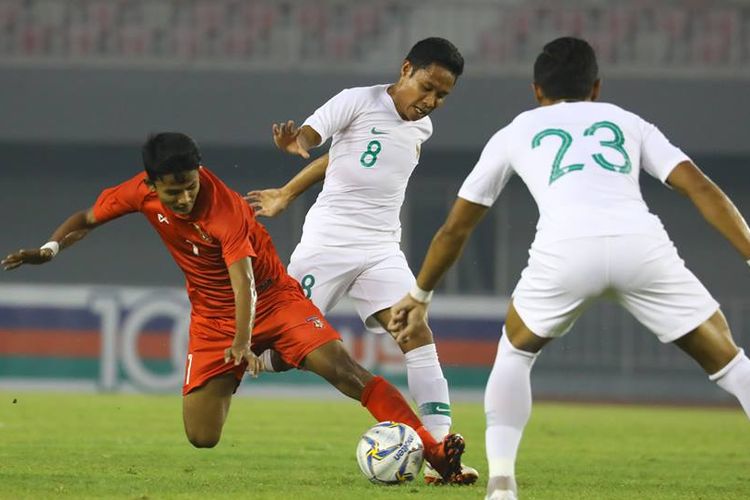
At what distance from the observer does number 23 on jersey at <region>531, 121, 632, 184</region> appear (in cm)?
533

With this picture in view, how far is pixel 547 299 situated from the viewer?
5.29 metres

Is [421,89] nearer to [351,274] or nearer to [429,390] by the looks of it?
[351,274]

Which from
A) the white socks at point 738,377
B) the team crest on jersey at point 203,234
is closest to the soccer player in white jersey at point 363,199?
the team crest on jersey at point 203,234

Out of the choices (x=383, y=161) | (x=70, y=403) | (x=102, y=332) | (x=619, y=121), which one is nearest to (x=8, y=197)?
(x=102, y=332)

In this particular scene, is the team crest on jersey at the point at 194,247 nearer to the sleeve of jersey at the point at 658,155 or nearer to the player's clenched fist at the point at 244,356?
the player's clenched fist at the point at 244,356

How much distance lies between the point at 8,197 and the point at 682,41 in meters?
10.7

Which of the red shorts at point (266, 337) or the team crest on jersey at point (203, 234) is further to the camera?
the red shorts at point (266, 337)

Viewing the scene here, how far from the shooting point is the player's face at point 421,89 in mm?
7500

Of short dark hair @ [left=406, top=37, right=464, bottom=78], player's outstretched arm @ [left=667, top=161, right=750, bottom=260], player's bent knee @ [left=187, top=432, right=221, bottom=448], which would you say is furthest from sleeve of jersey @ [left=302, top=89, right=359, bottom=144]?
player's outstretched arm @ [left=667, top=161, right=750, bottom=260]

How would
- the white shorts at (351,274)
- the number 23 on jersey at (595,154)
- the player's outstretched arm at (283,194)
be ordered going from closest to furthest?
the number 23 on jersey at (595,154) < the player's outstretched arm at (283,194) < the white shorts at (351,274)

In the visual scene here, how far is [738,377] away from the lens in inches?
209

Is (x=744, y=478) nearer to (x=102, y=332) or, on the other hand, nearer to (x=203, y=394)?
(x=203, y=394)

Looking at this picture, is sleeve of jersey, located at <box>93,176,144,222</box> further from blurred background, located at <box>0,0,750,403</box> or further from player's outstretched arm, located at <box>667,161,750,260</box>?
blurred background, located at <box>0,0,750,403</box>

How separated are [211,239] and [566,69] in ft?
6.99
